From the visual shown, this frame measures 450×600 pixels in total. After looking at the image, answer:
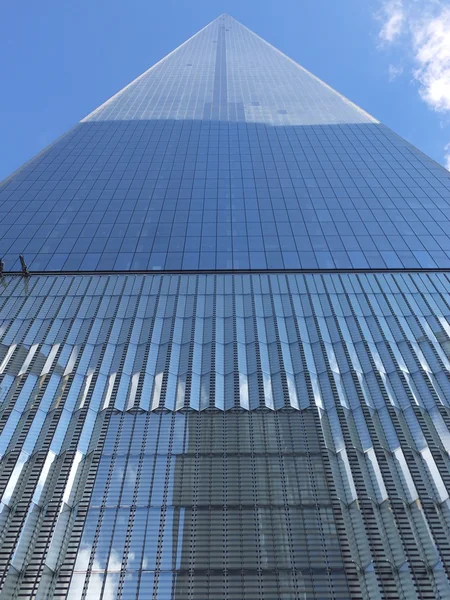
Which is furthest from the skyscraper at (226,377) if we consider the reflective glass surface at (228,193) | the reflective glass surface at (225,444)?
the reflective glass surface at (228,193)

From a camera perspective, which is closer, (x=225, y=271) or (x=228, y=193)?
(x=225, y=271)

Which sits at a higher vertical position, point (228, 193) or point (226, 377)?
point (228, 193)

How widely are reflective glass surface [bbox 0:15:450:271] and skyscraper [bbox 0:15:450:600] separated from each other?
8.8 inches

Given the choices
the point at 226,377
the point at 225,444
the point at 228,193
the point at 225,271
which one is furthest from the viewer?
the point at 228,193

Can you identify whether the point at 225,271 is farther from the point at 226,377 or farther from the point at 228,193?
the point at 228,193

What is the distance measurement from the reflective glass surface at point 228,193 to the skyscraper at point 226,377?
0.74 ft

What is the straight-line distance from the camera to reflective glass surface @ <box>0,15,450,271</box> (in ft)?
99.2

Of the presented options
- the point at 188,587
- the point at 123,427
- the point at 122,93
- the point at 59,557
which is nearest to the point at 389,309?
the point at 123,427

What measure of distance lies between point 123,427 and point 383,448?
349 inches

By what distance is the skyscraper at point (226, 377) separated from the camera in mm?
12828

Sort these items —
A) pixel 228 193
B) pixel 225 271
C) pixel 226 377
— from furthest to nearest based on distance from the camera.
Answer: pixel 228 193
pixel 225 271
pixel 226 377

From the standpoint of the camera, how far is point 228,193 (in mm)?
37344

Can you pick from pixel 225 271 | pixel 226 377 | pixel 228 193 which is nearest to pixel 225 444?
pixel 226 377

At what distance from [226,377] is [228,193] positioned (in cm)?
2084
